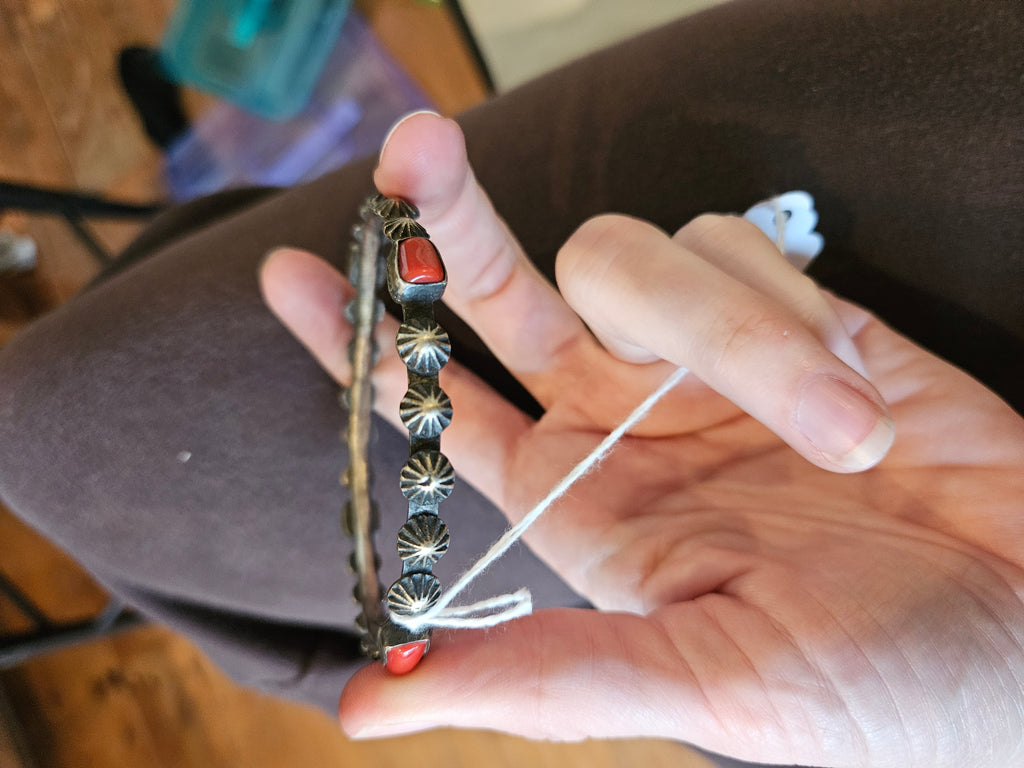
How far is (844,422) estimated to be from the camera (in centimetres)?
27

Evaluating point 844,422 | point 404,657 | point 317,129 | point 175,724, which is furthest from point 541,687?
point 317,129

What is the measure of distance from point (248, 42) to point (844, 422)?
1154 mm

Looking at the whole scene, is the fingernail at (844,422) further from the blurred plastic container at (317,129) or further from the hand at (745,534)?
the blurred plastic container at (317,129)

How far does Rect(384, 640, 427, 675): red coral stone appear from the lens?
0.29 m

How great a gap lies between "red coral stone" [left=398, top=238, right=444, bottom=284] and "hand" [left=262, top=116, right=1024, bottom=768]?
74mm

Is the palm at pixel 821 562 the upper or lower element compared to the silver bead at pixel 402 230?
lower

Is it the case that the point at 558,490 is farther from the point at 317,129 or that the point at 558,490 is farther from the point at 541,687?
the point at 317,129

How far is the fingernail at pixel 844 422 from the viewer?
0.90ft

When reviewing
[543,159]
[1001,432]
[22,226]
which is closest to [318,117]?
[22,226]

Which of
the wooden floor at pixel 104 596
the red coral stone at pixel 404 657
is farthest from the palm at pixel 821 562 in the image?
the wooden floor at pixel 104 596

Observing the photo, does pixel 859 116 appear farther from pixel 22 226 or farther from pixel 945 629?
pixel 22 226

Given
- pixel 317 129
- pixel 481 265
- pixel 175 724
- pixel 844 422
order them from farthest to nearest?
pixel 317 129 < pixel 175 724 < pixel 481 265 < pixel 844 422

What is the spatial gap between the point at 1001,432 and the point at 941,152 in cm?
19

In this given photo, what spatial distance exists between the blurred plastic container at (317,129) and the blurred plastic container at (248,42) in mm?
40
